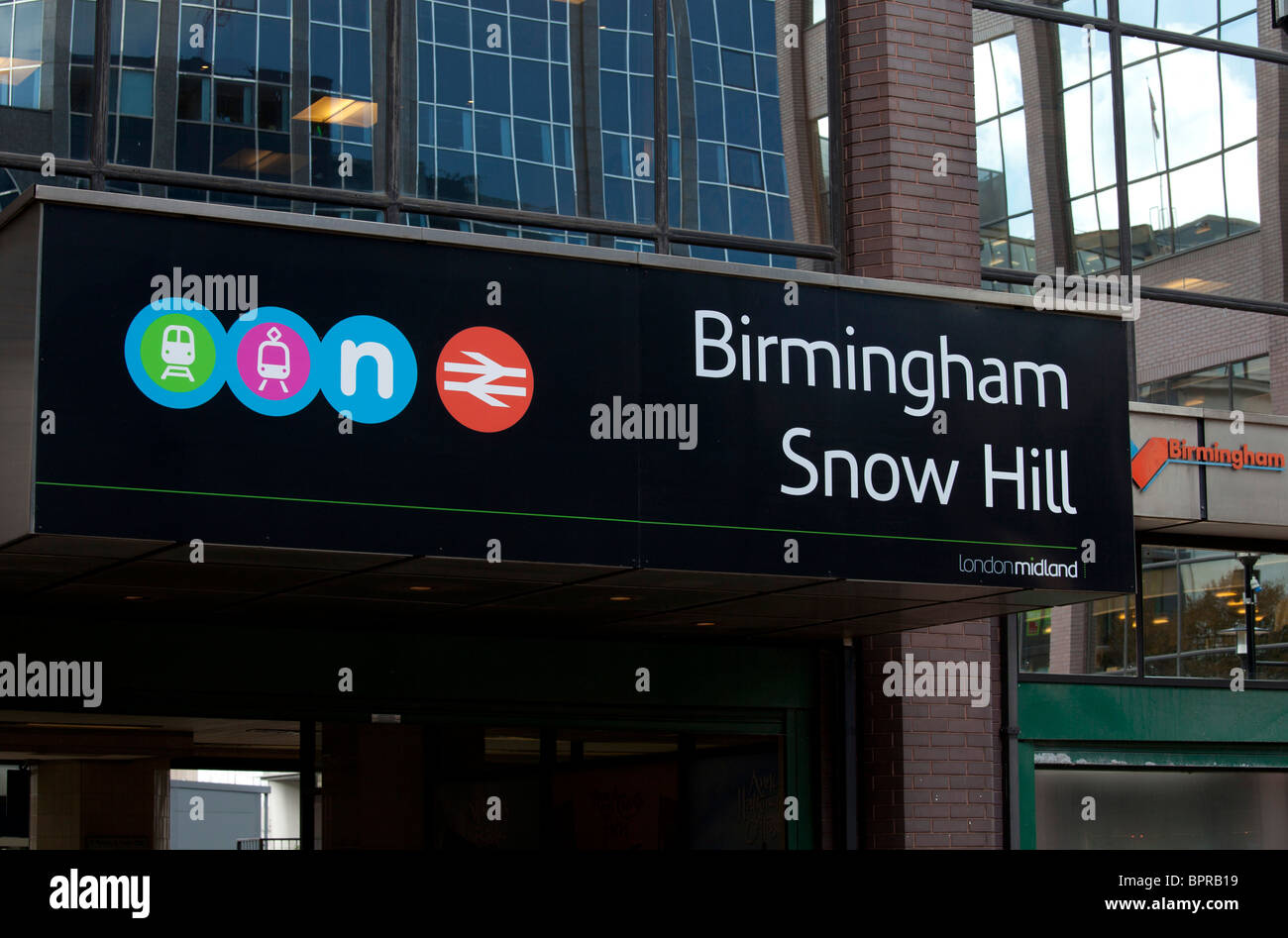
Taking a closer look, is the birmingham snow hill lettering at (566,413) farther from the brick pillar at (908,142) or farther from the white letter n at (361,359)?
the brick pillar at (908,142)

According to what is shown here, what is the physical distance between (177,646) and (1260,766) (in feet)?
25.1

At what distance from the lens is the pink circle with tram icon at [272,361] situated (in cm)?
749

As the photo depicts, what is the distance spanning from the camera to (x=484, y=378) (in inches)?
313

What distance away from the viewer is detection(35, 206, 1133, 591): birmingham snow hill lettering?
727 cm

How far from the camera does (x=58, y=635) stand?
8859mm

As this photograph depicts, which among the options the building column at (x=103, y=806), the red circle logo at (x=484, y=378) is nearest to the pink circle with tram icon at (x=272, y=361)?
the red circle logo at (x=484, y=378)

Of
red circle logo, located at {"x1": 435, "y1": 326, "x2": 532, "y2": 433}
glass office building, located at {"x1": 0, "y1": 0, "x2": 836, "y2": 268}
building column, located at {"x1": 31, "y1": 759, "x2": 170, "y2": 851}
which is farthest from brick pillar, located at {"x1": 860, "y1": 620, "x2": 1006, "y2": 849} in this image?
building column, located at {"x1": 31, "y1": 759, "x2": 170, "y2": 851}

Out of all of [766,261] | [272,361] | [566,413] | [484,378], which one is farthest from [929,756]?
[272,361]

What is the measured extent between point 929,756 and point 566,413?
3963 mm

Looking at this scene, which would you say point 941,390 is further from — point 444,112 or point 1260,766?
point 1260,766

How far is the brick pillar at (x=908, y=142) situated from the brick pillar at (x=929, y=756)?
7.98 feet

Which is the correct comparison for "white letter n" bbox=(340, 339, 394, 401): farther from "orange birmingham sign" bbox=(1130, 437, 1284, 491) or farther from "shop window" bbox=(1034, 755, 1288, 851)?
"shop window" bbox=(1034, 755, 1288, 851)

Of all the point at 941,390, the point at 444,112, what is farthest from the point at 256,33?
the point at 941,390

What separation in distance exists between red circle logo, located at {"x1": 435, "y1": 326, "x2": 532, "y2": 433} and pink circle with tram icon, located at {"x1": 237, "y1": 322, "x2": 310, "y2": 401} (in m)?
0.66
